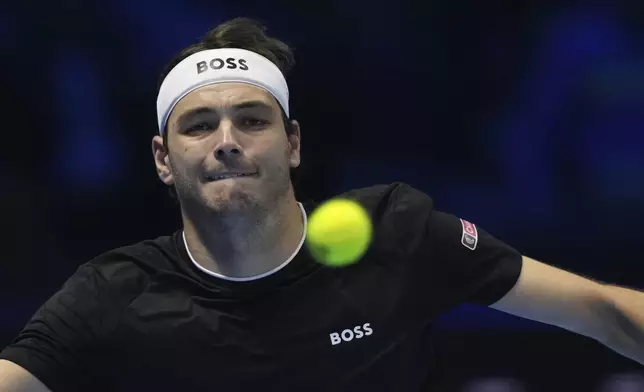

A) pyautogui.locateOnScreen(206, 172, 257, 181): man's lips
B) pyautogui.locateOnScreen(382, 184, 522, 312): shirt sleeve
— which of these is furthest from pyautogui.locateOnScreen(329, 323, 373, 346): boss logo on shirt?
pyautogui.locateOnScreen(206, 172, 257, 181): man's lips

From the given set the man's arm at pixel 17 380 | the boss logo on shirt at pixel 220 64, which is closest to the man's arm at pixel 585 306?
the boss logo on shirt at pixel 220 64

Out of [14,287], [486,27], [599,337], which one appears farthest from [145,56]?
[599,337]

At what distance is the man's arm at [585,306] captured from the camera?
1586mm

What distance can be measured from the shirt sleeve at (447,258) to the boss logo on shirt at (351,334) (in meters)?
0.11

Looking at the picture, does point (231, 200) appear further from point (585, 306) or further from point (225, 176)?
point (585, 306)

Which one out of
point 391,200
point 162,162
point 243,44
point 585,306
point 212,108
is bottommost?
point 585,306

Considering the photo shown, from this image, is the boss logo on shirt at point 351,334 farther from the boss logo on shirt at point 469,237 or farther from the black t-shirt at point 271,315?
the boss logo on shirt at point 469,237

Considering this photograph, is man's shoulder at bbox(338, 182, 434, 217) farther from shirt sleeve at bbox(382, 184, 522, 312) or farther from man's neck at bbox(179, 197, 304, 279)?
man's neck at bbox(179, 197, 304, 279)

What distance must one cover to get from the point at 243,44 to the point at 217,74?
6.4 inches

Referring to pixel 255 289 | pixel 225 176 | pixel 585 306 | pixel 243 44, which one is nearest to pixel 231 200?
pixel 225 176

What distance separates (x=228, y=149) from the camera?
1.46 meters

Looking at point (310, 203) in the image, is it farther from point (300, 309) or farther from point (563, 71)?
point (563, 71)

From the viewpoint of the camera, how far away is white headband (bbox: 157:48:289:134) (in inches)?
63.1

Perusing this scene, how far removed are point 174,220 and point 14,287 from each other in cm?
55
